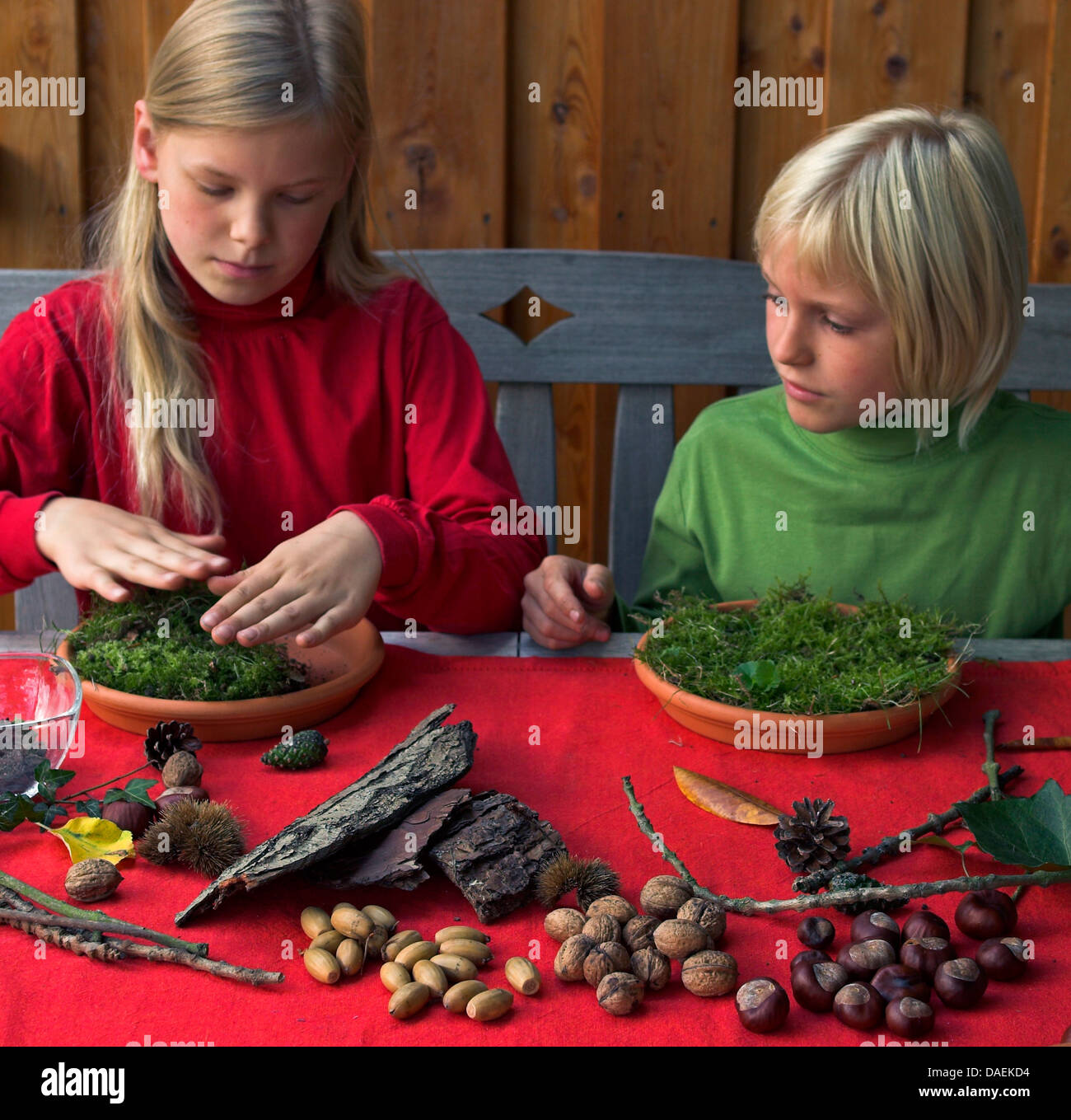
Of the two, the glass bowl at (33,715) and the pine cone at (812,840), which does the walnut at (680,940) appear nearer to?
the pine cone at (812,840)

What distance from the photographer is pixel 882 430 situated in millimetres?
1789

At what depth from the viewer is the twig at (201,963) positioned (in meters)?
0.75

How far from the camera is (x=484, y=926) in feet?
2.74

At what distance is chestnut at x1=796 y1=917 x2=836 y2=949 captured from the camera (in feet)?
2.60

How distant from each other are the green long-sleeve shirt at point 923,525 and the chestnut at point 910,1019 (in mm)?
1053

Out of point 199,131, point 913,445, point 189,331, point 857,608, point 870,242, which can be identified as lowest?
point 857,608

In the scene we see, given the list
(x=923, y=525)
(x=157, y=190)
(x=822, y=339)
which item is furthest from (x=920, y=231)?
(x=157, y=190)

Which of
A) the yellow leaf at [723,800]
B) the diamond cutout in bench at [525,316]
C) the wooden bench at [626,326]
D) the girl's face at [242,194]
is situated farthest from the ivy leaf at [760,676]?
the diamond cutout in bench at [525,316]

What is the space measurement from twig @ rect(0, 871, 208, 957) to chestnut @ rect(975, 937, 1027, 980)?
540 millimetres

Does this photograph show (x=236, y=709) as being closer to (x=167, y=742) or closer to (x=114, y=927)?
(x=167, y=742)

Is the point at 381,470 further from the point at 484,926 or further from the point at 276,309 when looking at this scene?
the point at 484,926

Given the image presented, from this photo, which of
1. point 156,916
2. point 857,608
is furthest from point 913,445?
point 156,916

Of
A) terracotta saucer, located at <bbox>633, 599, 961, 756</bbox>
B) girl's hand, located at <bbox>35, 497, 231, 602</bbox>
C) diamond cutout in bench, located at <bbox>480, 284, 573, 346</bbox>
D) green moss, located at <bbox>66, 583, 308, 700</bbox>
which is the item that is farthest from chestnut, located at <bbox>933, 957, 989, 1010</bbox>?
diamond cutout in bench, located at <bbox>480, 284, 573, 346</bbox>

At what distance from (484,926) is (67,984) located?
0.95ft
